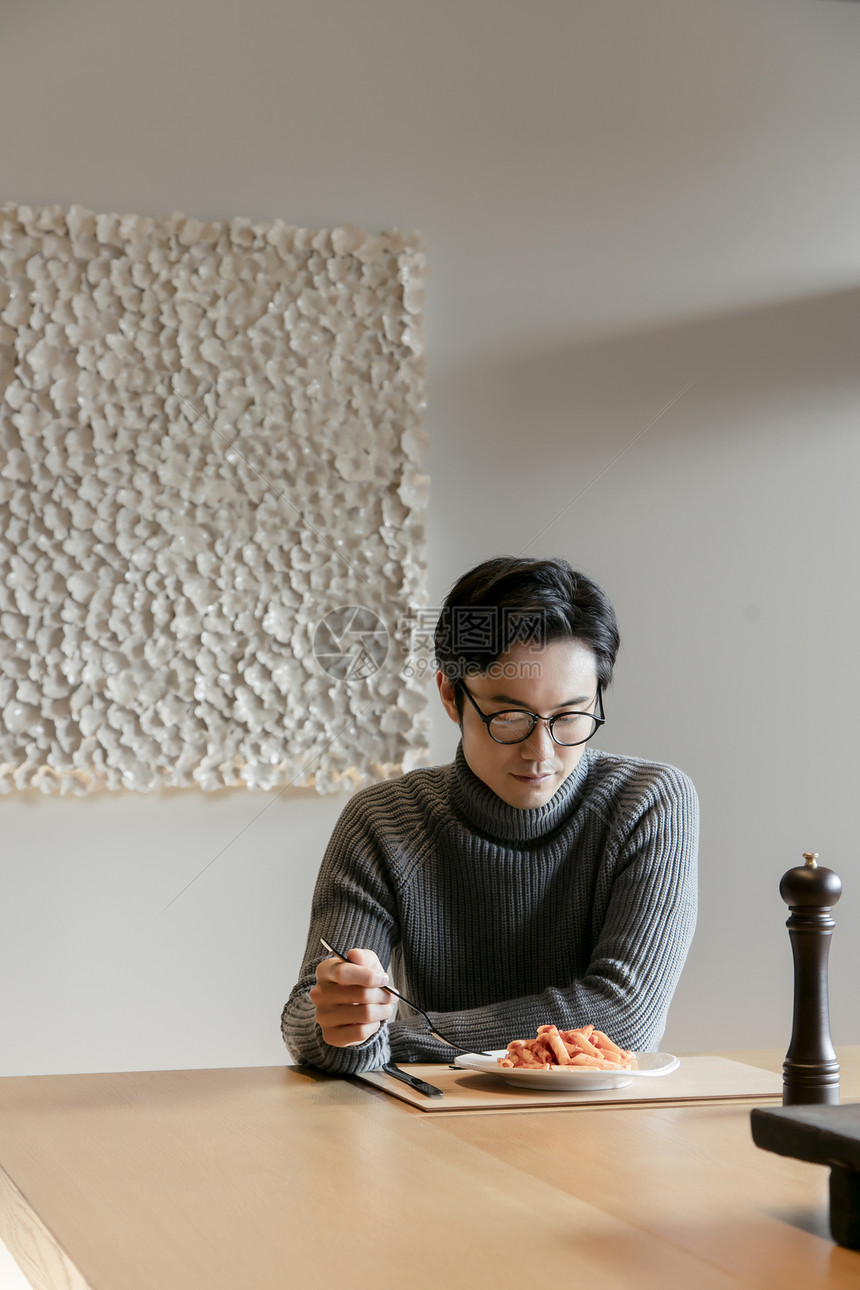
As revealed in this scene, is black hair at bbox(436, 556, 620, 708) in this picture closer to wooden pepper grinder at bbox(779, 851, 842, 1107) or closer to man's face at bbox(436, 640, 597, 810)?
man's face at bbox(436, 640, 597, 810)

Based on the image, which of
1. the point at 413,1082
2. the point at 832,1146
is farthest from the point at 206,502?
the point at 832,1146

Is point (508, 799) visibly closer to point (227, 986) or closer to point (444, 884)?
point (444, 884)

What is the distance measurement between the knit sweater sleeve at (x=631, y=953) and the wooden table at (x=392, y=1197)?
0.22 metres

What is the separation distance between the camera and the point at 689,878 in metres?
1.52

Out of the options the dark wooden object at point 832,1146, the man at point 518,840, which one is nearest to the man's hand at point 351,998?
the man at point 518,840

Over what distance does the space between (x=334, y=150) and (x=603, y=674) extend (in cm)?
161

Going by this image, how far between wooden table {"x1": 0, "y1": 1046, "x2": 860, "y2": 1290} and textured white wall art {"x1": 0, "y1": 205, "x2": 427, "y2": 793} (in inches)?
57.9

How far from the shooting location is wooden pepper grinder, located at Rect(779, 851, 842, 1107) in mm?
1037

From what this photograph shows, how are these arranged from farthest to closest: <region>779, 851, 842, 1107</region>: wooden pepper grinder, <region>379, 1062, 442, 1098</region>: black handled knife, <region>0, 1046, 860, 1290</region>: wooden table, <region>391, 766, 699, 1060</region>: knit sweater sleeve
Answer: <region>391, 766, 699, 1060</region>: knit sweater sleeve
<region>379, 1062, 442, 1098</region>: black handled knife
<region>779, 851, 842, 1107</region>: wooden pepper grinder
<region>0, 1046, 860, 1290</region>: wooden table

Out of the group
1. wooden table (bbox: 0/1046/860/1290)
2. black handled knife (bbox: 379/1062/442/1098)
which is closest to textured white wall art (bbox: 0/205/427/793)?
black handled knife (bbox: 379/1062/442/1098)

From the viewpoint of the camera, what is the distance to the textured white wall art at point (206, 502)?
2570 millimetres

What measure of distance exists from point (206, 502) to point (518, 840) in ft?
4.21

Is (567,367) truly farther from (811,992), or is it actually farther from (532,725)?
(811,992)

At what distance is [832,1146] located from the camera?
697 mm
